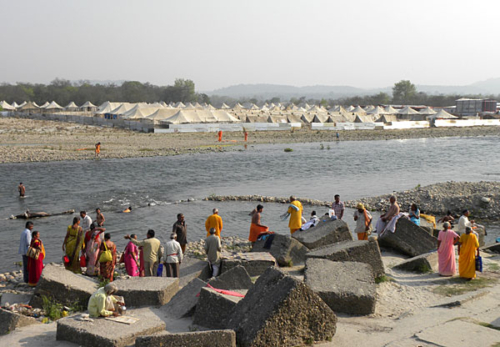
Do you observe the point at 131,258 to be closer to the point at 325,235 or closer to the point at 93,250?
the point at 93,250

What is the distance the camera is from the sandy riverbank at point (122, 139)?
36184 millimetres

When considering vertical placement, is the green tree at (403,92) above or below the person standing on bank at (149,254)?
above

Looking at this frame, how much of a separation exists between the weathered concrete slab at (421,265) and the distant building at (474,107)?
8922 cm

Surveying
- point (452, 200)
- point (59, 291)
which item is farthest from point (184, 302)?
point (452, 200)

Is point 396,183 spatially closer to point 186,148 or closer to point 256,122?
point 186,148

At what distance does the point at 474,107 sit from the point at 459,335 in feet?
317

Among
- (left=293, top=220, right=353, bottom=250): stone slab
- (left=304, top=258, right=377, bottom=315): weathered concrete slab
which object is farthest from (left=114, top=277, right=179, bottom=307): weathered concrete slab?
(left=293, top=220, right=353, bottom=250): stone slab

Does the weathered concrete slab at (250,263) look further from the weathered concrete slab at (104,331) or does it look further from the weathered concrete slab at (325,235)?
the weathered concrete slab at (104,331)

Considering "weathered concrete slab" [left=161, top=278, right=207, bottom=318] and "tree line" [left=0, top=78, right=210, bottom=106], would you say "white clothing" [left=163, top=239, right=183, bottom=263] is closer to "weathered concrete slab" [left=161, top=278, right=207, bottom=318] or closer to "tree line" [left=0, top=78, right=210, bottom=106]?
"weathered concrete slab" [left=161, top=278, right=207, bottom=318]

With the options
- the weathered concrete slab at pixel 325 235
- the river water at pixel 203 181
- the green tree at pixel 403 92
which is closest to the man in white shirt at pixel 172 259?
the weathered concrete slab at pixel 325 235

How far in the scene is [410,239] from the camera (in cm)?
1180

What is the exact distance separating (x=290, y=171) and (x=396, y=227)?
19.5 meters

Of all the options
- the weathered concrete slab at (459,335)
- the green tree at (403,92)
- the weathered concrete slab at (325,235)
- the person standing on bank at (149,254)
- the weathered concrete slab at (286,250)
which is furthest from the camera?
the green tree at (403,92)

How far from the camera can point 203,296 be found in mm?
7109
